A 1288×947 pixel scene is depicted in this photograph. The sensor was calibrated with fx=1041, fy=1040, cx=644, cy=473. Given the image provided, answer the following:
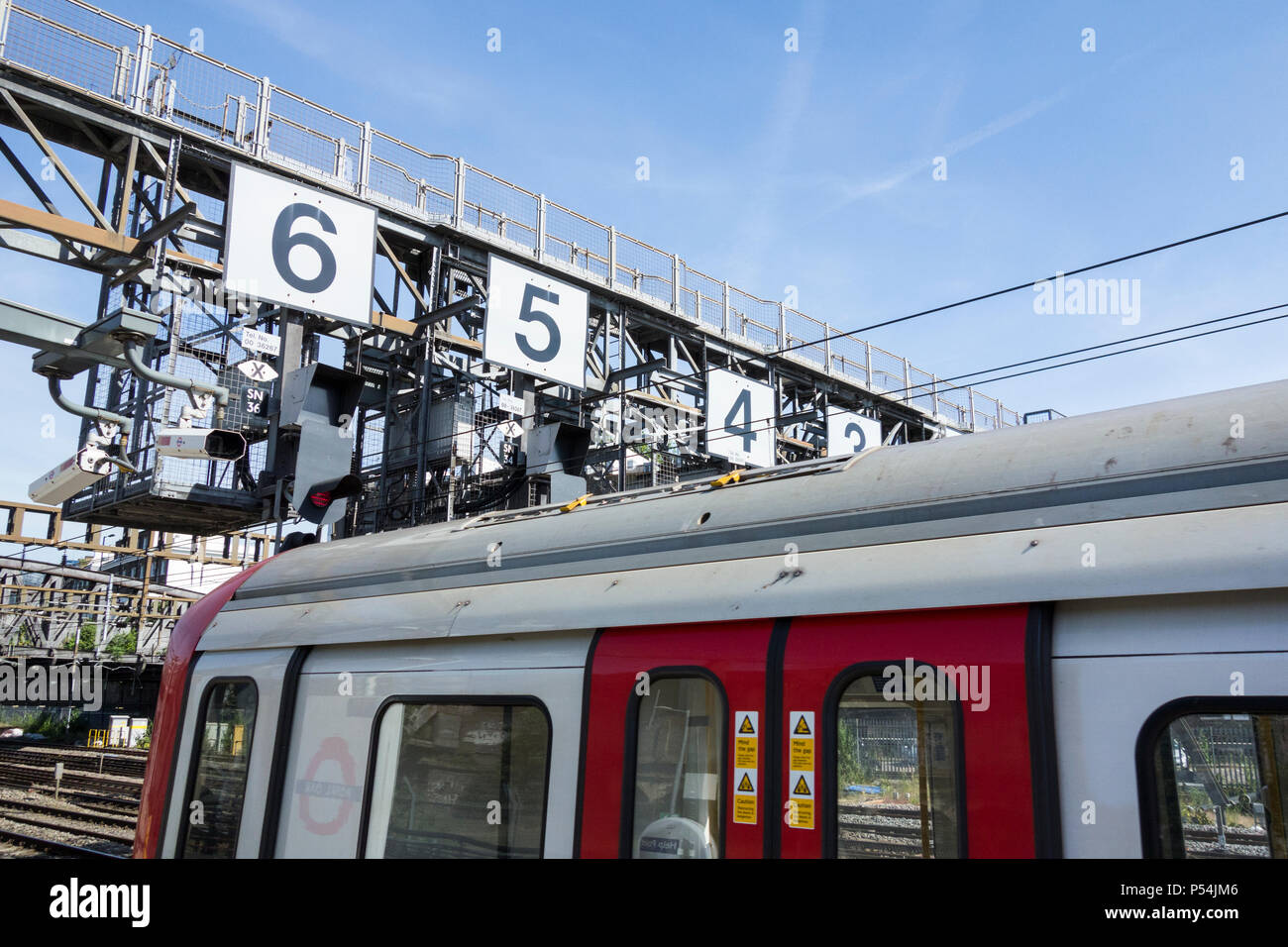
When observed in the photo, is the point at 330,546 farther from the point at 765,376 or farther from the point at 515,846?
the point at 765,376

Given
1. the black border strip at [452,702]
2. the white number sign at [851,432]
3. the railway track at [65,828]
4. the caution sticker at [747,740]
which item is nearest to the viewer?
the caution sticker at [747,740]

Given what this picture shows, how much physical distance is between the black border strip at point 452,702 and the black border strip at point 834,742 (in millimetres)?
1342

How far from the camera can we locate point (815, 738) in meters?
3.79

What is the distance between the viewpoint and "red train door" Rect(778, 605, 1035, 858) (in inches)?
131

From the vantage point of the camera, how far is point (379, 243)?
64.5 ft

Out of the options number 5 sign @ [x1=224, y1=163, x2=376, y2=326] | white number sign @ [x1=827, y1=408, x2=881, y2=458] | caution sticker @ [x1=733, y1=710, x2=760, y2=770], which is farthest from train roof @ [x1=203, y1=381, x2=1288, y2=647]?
white number sign @ [x1=827, y1=408, x2=881, y2=458]

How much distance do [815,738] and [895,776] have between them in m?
0.31

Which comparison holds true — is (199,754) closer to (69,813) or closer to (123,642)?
(69,813)

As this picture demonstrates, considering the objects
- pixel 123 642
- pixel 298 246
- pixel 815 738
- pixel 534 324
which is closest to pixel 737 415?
pixel 534 324

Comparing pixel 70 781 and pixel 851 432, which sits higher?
pixel 851 432

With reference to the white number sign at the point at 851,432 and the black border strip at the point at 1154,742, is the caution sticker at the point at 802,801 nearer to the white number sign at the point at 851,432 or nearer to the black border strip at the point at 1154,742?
the black border strip at the point at 1154,742

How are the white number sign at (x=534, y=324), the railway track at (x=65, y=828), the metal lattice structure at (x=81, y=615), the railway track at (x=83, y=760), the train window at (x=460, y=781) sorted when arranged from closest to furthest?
the train window at (x=460, y=781) → the railway track at (x=65, y=828) → the white number sign at (x=534, y=324) → the railway track at (x=83, y=760) → the metal lattice structure at (x=81, y=615)

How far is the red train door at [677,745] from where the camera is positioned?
395cm

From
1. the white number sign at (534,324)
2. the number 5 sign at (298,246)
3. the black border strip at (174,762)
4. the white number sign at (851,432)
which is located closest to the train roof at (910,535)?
the black border strip at (174,762)
